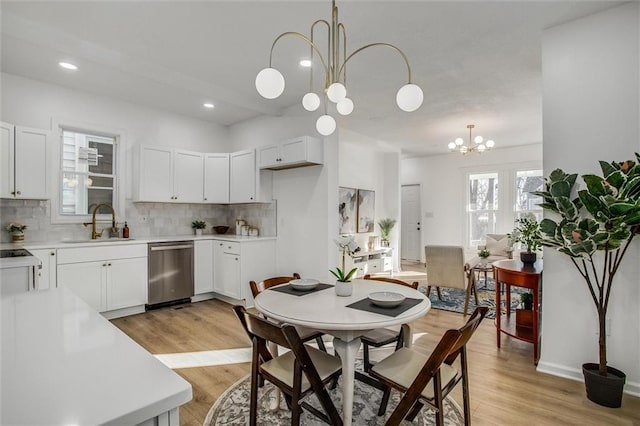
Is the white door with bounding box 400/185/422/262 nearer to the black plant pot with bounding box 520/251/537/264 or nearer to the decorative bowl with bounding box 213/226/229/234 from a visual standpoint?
the decorative bowl with bounding box 213/226/229/234

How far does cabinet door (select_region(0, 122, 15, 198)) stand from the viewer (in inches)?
136

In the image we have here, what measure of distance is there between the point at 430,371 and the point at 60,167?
483 cm

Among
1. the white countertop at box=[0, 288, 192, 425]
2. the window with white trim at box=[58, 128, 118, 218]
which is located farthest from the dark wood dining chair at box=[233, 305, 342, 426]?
the window with white trim at box=[58, 128, 118, 218]

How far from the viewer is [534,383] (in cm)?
258

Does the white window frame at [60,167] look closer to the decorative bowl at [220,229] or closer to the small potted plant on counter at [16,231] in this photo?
the small potted plant on counter at [16,231]

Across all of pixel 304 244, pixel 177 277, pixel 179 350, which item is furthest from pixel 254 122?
pixel 179 350

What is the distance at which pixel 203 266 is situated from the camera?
4.89 m

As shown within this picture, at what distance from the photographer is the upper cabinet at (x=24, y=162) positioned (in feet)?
11.4

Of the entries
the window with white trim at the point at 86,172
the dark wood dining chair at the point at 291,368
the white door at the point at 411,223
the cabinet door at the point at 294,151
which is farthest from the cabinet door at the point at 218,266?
the white door at the point at 411,223

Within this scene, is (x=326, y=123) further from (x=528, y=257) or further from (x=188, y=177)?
(x=188, y=177)

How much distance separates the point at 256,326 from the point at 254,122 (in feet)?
13.9

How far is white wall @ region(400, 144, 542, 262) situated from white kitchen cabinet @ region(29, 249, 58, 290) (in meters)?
7.42

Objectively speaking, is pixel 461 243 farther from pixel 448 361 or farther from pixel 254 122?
pixel 448 361

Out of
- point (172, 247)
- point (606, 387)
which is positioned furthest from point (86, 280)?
point (606, 387)
